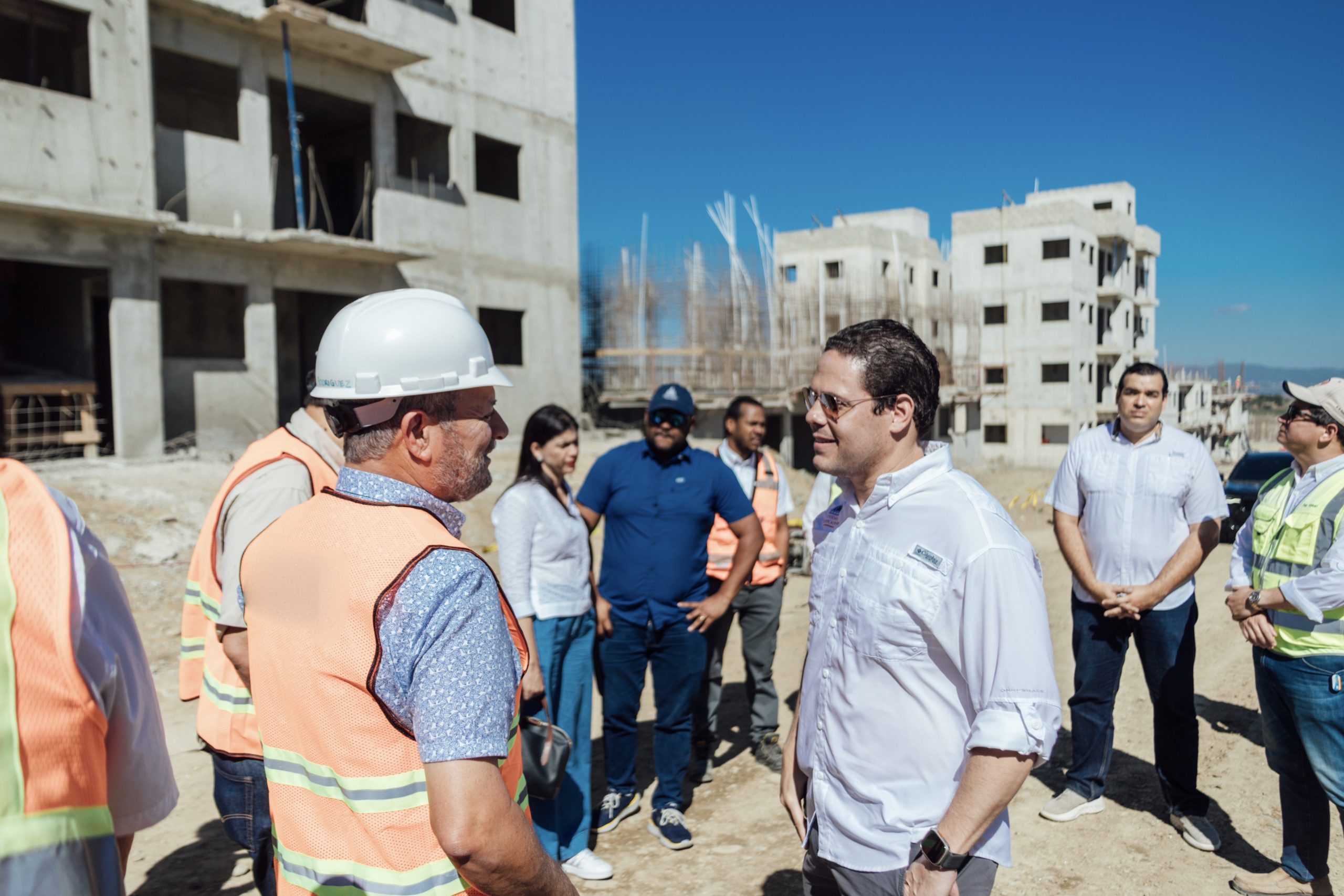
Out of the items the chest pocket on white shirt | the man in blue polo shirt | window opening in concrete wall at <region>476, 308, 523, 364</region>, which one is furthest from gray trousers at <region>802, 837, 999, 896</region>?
window opening in concrete wall at <region>476, 308, 523, 364</region>

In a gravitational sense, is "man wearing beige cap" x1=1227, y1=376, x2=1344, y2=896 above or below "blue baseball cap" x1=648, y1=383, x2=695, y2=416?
below

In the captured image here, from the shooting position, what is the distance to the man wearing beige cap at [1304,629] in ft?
10.4

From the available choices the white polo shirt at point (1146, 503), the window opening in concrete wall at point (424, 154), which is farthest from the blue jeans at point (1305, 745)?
the window opening in concrete wall at point (424, 154)

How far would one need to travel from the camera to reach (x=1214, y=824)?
13.5ft

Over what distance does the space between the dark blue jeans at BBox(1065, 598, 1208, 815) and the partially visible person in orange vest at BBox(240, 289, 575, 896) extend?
3.41m

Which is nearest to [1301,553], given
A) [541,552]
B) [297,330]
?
[541,552]

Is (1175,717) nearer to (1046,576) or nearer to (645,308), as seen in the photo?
(1046,576)

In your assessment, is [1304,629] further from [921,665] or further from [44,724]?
[44,724]

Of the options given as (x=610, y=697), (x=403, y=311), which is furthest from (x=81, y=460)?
(x=403, y=311)

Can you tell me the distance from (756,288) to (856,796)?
19961 mm

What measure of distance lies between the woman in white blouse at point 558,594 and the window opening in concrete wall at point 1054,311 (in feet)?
143

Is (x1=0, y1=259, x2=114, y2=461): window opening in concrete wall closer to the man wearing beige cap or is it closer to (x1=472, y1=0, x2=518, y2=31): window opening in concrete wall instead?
(x1=472, y1=0, x2=518, y2=31): window opening in concrete wall

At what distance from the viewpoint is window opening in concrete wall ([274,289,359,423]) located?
18.6 metres

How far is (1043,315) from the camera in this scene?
1706 inches
